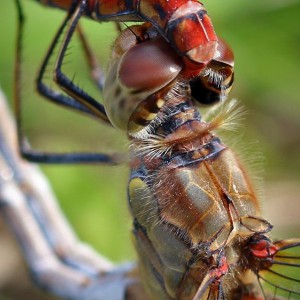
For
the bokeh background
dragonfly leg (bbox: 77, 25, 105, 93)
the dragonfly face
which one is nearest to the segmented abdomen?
the dragonfly face

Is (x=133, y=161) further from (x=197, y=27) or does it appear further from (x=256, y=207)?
(x=197, y=27)

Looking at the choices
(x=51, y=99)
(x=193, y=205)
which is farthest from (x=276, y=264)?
(x=51, y=99)

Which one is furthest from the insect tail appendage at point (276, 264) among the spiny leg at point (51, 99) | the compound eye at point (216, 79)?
the spiny leg at point (51, 99)

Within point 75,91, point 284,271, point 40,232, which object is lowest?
point 40,232

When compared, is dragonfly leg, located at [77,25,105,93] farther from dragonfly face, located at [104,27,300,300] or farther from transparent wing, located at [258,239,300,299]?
transparent wing, located at [258,239,300,299]

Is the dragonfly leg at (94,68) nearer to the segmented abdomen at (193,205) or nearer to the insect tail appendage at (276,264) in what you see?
the segmented abdomen at (193,205)

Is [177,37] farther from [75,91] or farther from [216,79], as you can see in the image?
[75,91]
